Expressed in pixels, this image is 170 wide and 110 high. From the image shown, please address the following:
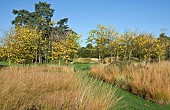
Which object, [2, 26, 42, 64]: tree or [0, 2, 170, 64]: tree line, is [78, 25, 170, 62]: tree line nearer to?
[0, 2, 170, 64]: tree line

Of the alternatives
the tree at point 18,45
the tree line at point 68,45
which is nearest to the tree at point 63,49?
the tree line at point 68,45

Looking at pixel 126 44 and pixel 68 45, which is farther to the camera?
pixel 126 44

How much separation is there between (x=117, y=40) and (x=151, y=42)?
456 centimetres

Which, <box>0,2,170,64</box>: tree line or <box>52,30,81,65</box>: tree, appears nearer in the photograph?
<box>0,2,170,64</box>: tree line

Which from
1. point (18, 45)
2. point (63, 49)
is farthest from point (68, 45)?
point (18, 45)

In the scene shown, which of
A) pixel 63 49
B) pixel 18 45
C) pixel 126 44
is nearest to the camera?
pixel 18 45

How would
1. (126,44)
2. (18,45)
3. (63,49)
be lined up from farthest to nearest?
(126,44), (63,49), (18,45)

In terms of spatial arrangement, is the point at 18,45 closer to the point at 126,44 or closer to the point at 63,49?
the point at 63,49

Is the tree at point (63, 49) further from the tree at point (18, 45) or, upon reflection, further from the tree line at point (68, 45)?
the tree at point (18, 45)

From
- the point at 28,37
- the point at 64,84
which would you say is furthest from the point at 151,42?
the point at 64,84

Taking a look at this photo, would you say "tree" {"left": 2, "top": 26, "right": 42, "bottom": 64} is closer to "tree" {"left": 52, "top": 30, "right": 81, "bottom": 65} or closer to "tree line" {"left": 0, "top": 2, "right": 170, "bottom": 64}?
"tree line" {"left": 0, "top": 2, "right": 170, "bottom": 64}

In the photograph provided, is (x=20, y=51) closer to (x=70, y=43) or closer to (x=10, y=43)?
(x=10, y=43)

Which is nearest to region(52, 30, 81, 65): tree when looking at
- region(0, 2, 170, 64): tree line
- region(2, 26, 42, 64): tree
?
region(0, 2, 170, 64): tree line

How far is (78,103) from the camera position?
4.26 meters
